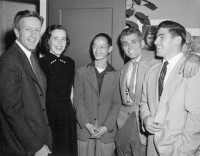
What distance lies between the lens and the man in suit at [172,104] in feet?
5.50

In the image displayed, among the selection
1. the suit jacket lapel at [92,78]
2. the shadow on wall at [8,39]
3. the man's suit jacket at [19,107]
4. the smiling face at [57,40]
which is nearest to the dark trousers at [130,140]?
the suit jacket lapel at [92,78]

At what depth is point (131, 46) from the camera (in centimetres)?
243

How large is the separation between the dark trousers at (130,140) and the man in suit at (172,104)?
388mm

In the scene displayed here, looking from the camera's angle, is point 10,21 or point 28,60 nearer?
point 28,60

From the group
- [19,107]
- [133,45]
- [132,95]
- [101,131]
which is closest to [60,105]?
[101,131]

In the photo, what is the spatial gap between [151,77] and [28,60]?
110 cm

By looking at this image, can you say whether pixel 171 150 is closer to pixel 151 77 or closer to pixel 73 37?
pixel 151 77

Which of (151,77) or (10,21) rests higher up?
(10,21)

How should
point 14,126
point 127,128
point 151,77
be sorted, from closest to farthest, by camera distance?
point 14,126 < point 151,77 < point 127,128

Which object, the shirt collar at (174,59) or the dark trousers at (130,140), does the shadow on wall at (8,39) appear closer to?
the dark trousers at (130,140)

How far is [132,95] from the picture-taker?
2377 mm

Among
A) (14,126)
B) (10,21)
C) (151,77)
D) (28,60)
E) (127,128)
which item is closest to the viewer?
(14,126)

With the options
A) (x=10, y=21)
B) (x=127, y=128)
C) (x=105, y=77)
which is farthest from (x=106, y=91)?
(x=10, y=21)

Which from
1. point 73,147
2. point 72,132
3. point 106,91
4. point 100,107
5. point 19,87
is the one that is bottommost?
point 73,147
